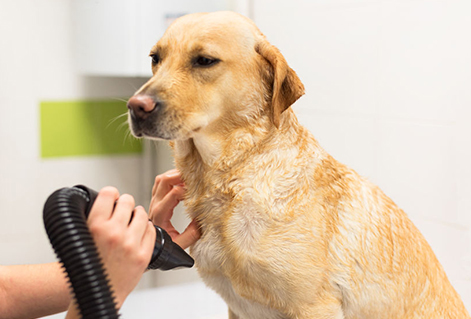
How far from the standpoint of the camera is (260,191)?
0.82 metres

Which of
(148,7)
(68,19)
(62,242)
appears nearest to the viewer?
(62,242)

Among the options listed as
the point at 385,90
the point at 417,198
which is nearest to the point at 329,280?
the point at 417,198

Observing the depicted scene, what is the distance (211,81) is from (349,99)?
101 centimetres

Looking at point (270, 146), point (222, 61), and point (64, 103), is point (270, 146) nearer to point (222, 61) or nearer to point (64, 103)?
point (222, 61)

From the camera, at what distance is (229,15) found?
85 centimetres

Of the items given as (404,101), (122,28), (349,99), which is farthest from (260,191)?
(122,28)

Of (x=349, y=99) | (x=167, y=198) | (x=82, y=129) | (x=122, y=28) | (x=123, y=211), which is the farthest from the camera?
(x=82, y=129)

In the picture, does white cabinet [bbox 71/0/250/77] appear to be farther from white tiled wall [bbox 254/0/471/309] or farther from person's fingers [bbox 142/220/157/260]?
person's fingers [bbox 142/220/157/260]

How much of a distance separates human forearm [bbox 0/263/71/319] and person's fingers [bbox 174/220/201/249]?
251 mm

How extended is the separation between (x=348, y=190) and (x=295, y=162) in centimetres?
13

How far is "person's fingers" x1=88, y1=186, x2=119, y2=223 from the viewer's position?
645 mm

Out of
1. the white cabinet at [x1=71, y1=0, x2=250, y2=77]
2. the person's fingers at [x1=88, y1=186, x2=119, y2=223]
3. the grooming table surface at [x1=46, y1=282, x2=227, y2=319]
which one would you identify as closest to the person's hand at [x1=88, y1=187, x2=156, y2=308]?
the person's fingers at [x1=88, y1=186, x2=119, y2=223]

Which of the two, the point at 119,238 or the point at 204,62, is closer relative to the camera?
the point at 119,238

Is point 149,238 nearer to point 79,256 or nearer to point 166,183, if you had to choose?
point 79,256
